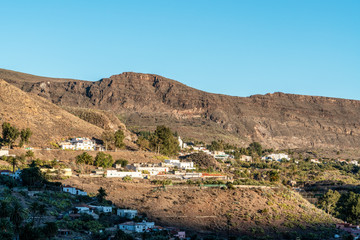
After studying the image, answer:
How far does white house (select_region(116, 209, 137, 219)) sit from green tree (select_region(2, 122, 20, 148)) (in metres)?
32.8

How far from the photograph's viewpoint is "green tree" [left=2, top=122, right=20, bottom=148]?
259 feet

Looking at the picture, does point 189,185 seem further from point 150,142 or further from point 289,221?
point 150,142

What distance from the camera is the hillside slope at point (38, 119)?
296 feet

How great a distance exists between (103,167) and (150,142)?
2444 centimetres

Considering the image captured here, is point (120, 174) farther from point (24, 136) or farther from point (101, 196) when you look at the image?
point (24, 136)

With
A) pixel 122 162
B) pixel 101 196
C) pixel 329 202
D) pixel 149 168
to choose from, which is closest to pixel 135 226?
pixel 101 196

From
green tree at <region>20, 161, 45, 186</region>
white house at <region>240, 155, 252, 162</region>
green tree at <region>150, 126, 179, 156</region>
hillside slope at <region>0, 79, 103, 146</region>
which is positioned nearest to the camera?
green tree at <region>20, 161, 45, 186</region>

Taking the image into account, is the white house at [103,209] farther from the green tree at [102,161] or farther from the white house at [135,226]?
the green tree at [102,161]

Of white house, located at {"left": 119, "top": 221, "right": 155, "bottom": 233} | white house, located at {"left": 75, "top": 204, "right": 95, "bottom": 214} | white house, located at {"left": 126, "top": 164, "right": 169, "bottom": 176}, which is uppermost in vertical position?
white house, located at {"left": 126, "top": 164, "right": 169, "bottom": 176}

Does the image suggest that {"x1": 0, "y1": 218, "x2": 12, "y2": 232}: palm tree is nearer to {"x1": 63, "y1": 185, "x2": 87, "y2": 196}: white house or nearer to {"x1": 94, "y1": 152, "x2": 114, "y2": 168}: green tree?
{"x1": 63, "y1": 185, "x2": 87, "y2": 196}: white house

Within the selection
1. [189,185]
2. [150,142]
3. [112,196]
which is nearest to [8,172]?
[112,196]

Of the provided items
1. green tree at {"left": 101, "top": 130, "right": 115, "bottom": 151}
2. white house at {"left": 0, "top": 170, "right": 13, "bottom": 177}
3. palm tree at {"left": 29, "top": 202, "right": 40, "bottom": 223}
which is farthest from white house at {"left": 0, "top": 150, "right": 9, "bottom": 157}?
palm tree at {"left": 29, "top": 202, "right": 40, "bottom": 223}

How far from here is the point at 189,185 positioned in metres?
68.7

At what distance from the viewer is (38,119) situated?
319ft
